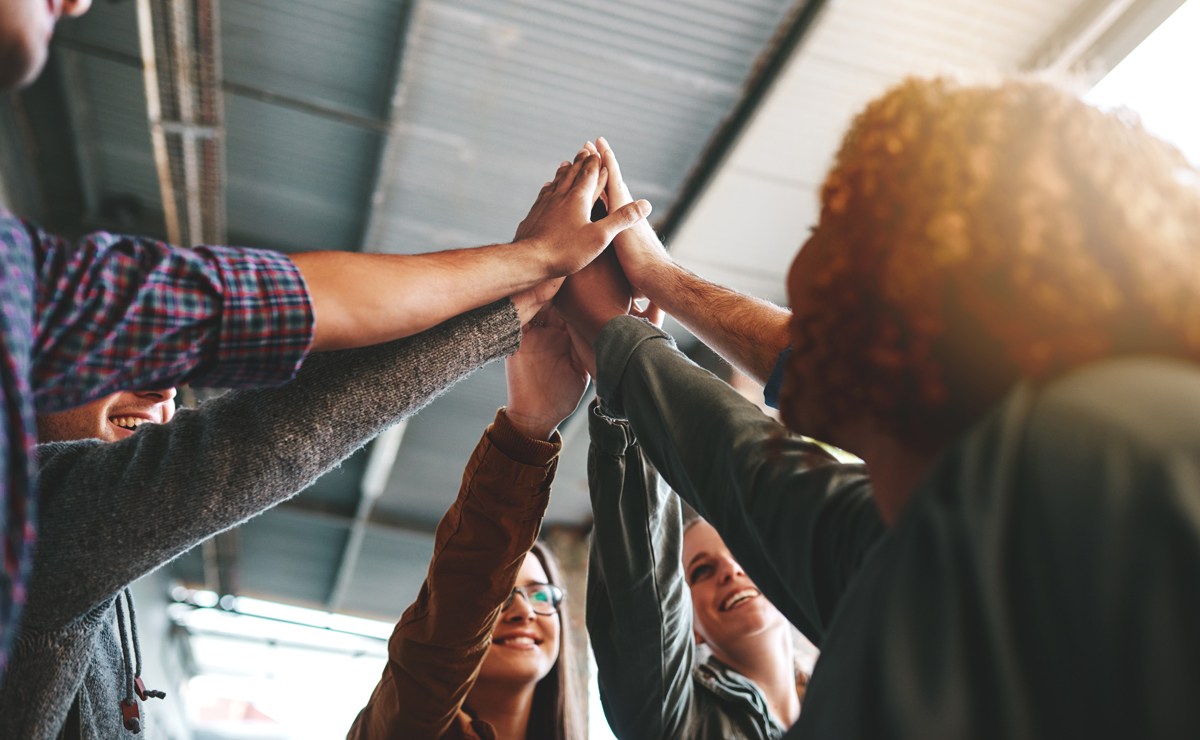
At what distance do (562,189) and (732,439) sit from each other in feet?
2.89

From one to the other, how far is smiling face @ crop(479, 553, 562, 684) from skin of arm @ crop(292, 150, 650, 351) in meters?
0.82

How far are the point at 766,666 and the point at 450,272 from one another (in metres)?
1.49

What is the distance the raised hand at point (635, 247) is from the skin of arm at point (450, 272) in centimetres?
6

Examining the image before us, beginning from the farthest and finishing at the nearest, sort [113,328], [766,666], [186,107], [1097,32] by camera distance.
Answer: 1. [186,107]
2. [1097,32]
3. [766,666]
4. [113,328]

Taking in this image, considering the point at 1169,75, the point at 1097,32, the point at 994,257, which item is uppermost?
the point at 1097,32

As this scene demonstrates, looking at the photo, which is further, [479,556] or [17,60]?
[479,556]

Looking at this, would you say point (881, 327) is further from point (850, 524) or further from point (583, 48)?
point (583, 48)

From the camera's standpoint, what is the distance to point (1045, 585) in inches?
18.5

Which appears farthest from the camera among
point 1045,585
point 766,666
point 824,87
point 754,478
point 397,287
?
point 824,87

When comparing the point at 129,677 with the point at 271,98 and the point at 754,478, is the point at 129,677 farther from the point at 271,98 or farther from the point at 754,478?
the point at 271,98

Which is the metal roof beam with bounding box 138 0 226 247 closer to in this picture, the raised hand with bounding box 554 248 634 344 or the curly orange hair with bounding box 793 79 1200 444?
the raised hand with bounding box 554 248 634 344

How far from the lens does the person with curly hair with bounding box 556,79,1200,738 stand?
0.45 metres

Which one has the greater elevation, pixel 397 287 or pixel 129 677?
pixel 397 287

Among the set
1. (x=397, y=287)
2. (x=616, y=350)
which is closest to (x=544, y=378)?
(x=616, y=350)
